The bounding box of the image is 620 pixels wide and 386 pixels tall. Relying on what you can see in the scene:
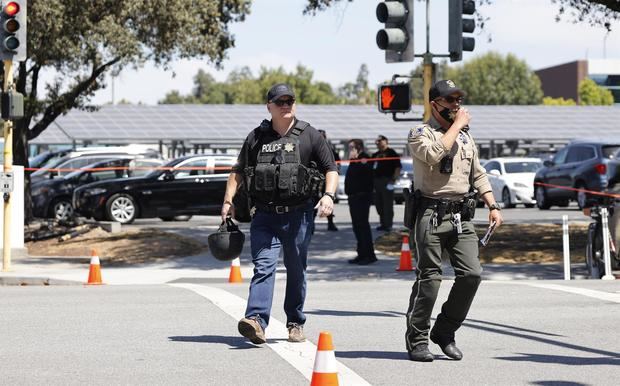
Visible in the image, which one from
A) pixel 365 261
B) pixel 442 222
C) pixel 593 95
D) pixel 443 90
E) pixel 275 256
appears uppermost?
pixel 593 95

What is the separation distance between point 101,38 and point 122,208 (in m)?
4.70

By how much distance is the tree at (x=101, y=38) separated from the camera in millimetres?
24656

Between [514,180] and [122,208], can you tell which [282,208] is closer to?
[122,208]

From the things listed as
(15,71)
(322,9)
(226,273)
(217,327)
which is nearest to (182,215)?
(15,71)

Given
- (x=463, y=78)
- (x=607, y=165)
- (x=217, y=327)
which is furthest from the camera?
(x=463, y=78)

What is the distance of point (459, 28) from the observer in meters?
15.9

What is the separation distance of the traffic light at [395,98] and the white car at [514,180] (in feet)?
64.5

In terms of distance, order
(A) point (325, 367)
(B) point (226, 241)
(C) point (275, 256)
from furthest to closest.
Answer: (B) point (226, 241), (C) point (275, 256), (A) point (325, 367)

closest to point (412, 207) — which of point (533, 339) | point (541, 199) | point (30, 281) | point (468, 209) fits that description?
point (468, 209)

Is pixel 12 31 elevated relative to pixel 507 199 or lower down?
elevated

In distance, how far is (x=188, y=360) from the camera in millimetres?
8547

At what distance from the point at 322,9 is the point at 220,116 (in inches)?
1401

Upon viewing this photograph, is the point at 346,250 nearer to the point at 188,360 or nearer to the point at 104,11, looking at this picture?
the point at 104,11

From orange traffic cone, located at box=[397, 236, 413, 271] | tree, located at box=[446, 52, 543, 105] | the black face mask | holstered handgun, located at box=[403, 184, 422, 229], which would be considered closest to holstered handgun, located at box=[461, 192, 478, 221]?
holstered handgun, located at box=[403, 184, 422, 229]
